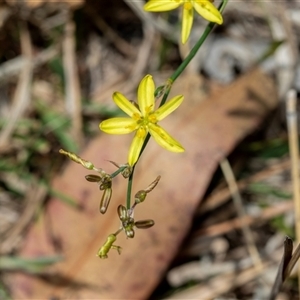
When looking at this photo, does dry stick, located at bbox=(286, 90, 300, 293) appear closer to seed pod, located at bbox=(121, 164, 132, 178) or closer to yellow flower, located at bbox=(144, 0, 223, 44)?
yellow flower, located at bbox=(144, 0, 223, 44)

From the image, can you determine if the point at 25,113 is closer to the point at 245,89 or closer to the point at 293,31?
the point at 245,89

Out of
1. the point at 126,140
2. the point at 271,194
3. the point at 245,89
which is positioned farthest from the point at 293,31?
the point at 126,140

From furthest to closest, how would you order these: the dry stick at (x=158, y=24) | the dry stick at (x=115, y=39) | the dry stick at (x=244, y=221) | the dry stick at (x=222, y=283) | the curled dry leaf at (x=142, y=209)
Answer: the dry stick at (x=115, y=39) → the dry stick at (x=158, y=24) → the dry stick at (x=244, y=221) → the dry stick at (x=222, y=283) → the curled dry leaf at (x=142, y=209)

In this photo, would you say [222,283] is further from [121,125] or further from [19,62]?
[19,62]

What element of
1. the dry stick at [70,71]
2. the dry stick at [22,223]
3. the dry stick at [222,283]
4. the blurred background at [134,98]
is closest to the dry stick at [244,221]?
the blurred background at [134,98]

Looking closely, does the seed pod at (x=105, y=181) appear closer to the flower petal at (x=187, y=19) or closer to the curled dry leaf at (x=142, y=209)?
the flower petal at (x=187, y=19)

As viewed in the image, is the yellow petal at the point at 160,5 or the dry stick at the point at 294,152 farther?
the dry stick at the point at 294,152

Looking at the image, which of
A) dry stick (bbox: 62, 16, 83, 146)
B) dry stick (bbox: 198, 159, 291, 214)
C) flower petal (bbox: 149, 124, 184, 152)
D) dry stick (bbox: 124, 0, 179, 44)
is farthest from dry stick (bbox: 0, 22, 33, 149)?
flower petal (bbox: 149, 124, 184, 152)
